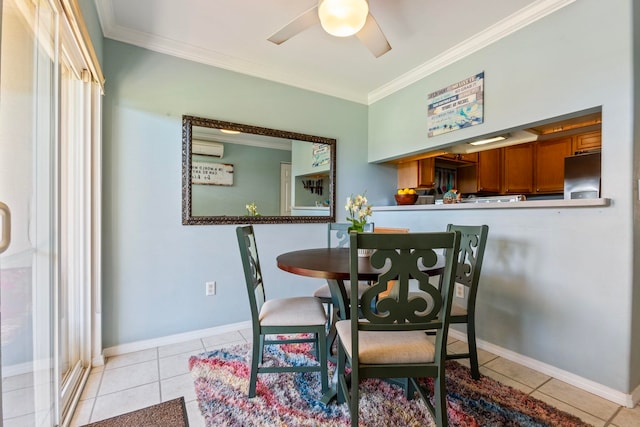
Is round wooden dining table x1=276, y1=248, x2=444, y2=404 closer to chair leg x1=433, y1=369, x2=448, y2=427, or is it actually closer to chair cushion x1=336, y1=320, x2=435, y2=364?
chair cushion x1=336, y1=320, x2=435, y2=364

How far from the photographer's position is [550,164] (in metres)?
4.02

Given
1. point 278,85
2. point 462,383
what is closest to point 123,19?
point 278,85

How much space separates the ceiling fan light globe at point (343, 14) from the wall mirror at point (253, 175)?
1373 millimetres

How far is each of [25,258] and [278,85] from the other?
2.37m

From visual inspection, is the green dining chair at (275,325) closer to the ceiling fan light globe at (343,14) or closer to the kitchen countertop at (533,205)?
the ceiling fan light globe at (343,14)

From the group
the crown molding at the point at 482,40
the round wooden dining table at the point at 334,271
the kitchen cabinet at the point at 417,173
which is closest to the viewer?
the round wooden dining table at the point at 334,271

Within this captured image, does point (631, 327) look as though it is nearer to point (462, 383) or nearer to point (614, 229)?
point (614, 229)

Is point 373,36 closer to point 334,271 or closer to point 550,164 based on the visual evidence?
point 334,271

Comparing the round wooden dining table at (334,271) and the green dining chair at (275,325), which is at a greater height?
the round wooden dining table at (334,271)

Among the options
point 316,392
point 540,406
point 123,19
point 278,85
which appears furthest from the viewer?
point 278,85

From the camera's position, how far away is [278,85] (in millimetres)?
2887

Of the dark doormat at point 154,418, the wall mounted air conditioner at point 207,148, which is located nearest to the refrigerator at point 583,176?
the wall mounted air conditioner at point 207,148

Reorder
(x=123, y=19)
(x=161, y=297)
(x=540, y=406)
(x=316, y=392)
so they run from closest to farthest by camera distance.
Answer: (x=540, y=406), (x=316, y=392), (x=123, y=19), (x=161, y=297)

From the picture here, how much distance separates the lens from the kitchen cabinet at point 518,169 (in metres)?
4.19
